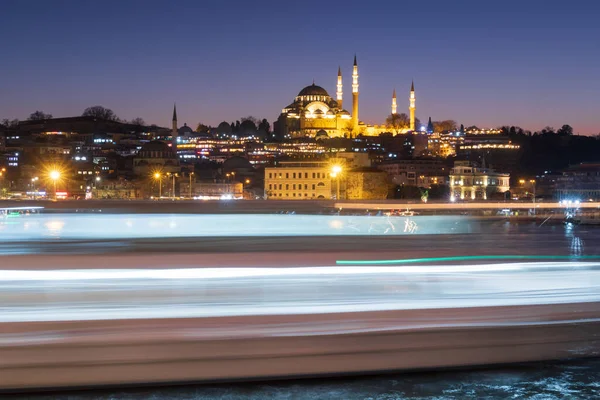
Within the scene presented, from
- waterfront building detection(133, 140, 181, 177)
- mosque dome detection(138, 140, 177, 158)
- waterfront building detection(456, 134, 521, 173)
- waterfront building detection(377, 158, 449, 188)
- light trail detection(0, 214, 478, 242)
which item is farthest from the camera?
waterfront building detection(456, 134, 521, 173)

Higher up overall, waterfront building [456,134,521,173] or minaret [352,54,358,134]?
minaret [352,54,358,134]

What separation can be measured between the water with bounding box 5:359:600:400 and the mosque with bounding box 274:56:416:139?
135968 millimetres

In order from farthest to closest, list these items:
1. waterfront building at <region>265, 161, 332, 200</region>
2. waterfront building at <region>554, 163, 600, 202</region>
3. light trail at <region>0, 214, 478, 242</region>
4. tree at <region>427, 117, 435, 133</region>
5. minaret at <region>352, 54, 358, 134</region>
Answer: tree at <region>427, 117, 435, 133</region> → minaret at <region>352, 54, 358, 134</region> → waterfront building at <region>554, 163, 600, 202</region> → waterfront building at <region>265, 161, 332, 200</region> → light trail at <region>0, 214, 478, 242</region>

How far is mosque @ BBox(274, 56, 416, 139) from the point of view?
484 feet

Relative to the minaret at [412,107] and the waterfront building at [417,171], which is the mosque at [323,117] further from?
the waterfront building at [417,171]

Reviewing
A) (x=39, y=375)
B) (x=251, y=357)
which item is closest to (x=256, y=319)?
(x=251, y=357)

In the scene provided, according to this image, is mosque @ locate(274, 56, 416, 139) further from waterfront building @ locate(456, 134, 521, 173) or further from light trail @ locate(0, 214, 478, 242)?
light trail @ locate(0, 214, 478, 242)

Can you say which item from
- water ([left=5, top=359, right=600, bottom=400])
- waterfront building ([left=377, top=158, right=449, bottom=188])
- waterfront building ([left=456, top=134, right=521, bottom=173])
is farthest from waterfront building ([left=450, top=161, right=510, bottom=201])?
water ([left=5, top=359, right=600, bottom=400])

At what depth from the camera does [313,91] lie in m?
157

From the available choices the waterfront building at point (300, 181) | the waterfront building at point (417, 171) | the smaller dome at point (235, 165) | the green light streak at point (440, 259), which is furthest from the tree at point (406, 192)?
the green light streak at point (440, 259)

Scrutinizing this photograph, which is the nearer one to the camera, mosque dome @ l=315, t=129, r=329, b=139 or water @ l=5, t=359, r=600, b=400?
water @ l=5, t=359, r=600, b=400

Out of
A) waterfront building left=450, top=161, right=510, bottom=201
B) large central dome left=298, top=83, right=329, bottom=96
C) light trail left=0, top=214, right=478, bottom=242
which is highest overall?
large central dome left=298, top=83, right=329, bottom=96

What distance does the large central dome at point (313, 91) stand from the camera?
514 feet

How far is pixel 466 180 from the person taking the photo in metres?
91.6
